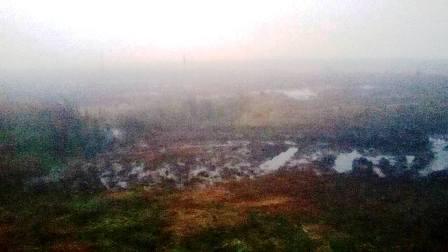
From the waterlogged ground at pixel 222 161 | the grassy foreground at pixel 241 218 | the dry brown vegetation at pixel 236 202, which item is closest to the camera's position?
the grassy foreground at pixel 241 218

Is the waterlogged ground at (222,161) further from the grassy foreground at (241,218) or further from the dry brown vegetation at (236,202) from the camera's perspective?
the grassy foreground at (241,218)

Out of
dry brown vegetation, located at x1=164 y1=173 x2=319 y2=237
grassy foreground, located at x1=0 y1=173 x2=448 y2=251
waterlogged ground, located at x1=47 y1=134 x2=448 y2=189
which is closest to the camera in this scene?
grassy foreground, located at x1=0 y1=173 x2=448 y2=251

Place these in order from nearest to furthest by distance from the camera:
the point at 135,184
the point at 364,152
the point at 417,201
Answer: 1. the point at 417,201
2. the point at 135,184
3. the point at 364,152

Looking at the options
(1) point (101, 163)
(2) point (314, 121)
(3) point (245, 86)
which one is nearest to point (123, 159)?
(1) point (101, 163)

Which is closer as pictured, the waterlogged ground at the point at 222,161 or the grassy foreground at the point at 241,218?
the grassy foreground at the point at 241,218

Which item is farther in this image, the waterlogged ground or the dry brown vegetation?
the waterlogged ground

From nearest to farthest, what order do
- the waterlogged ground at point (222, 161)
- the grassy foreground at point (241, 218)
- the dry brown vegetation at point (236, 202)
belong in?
1. the grassy foreground at point (241, 218)
2. the dry brown vegetation at point (236, 202)
3. the waterlogged ground at point (222, 161)

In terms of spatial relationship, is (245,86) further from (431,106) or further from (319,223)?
(319,223)

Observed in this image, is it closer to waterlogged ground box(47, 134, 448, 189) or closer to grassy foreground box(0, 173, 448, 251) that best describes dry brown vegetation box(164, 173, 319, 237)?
grassy foreground box(0, 173, 448, 251)

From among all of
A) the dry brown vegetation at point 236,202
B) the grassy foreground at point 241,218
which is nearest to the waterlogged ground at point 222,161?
the dry brown vegetation at point 236,202

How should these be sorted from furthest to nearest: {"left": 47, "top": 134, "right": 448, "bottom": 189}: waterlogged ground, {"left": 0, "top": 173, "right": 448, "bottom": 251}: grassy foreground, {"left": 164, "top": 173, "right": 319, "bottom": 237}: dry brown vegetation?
{"left": 47, "top": 134, "right": 448, "bottom": 189}: waterlogged ground → {"left": 164, "top": 173, "right": 319, "bottom": 237}: dry brown vegetation → {"left": 0, "top": 173, "right": 448, "bottom": 251}: grassy foreground

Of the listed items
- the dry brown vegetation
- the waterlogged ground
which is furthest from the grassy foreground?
the waterlogged ground
